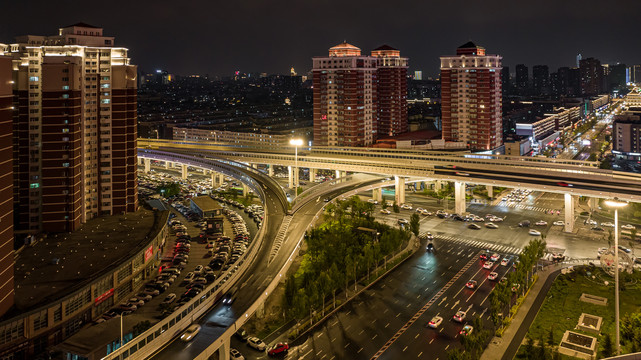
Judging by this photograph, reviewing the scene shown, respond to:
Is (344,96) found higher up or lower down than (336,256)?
higher up

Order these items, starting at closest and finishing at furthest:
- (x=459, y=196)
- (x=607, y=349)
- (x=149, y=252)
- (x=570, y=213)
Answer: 1. (x=607, y=349)
2. (x=149, y=252)
3. (x=570, y=213)
4. (x=459, y=196)

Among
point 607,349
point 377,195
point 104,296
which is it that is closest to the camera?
point 607,349

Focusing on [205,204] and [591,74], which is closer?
[205,204]

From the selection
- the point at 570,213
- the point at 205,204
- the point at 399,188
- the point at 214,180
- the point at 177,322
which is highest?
the point at 214,180

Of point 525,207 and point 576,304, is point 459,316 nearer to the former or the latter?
point 576,304

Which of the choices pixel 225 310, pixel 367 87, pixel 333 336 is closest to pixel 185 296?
pixel 225 310

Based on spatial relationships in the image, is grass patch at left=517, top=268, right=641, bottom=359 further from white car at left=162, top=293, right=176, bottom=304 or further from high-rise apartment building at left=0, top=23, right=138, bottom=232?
high-rise apartment building at left=0, top=23, right=138, bottom=232

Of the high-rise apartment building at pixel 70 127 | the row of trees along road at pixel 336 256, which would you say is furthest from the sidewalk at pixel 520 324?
the high-rise apartment building at pixel 70 127

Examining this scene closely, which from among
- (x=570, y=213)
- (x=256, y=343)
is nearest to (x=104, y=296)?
(x=256, y=343)
